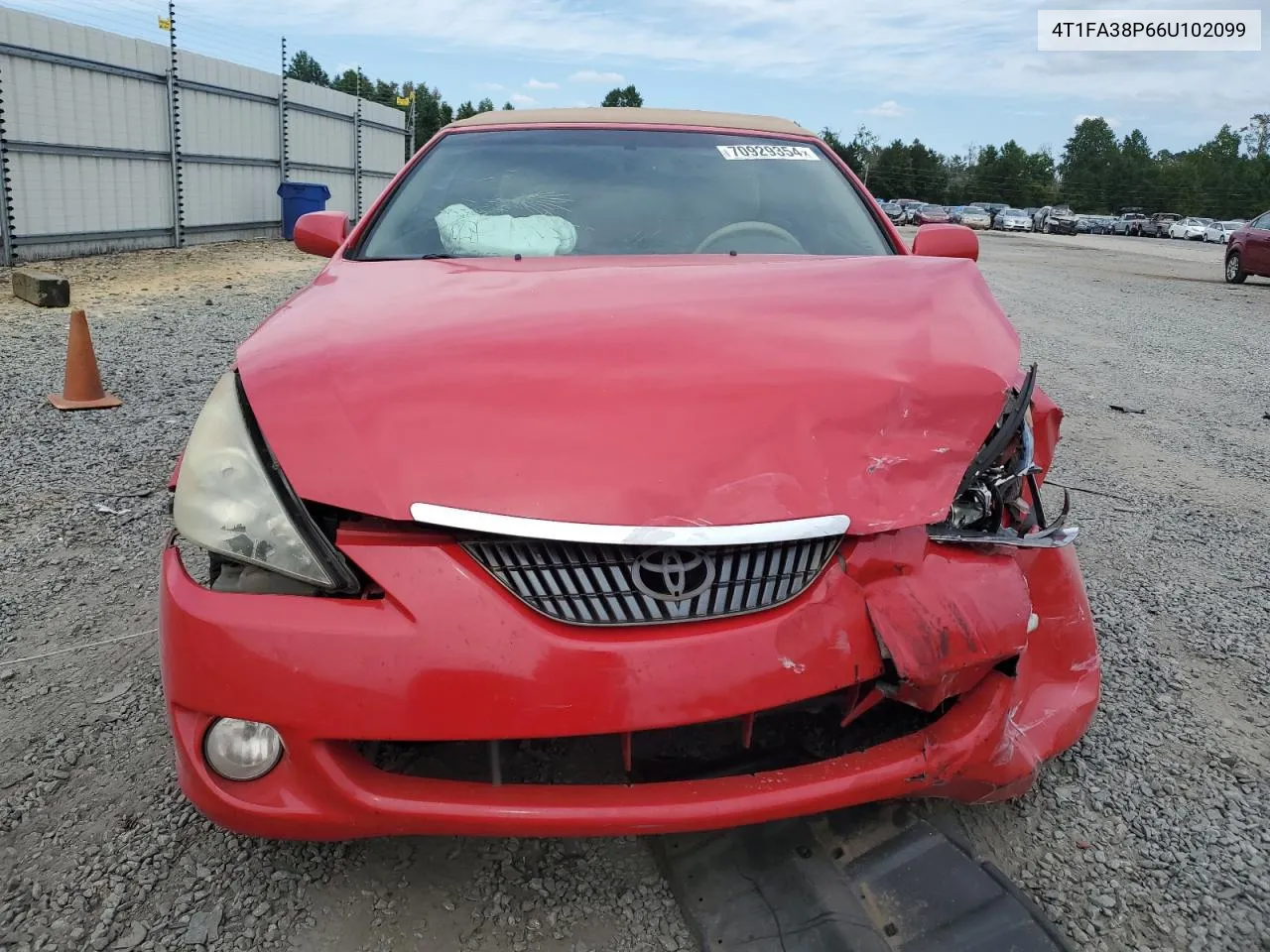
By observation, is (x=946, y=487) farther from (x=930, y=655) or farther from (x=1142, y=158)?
(x=1142, y=158)

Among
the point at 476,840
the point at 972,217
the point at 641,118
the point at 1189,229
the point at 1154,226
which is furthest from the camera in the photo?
the point at 1154,226

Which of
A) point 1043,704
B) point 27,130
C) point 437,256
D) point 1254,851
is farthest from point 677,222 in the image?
point 27,130

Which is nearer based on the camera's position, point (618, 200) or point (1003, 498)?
point (1003, 498)

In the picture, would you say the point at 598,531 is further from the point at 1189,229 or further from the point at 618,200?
the point at 1189,229

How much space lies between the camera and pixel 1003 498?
1.74 meters

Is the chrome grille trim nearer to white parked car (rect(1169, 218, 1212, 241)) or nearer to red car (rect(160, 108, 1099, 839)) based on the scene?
red car (rect(160, 108, 1099, 839))

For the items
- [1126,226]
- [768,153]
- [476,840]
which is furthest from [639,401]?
[1126,226]

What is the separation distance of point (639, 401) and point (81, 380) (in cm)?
488

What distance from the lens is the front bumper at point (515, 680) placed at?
1394 millimetres

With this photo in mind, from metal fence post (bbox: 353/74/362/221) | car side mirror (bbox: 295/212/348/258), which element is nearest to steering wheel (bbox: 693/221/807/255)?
car side mirror (bbox: 295/212/348/258)

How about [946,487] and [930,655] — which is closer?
[930,655]

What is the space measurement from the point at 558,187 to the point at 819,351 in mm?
1437

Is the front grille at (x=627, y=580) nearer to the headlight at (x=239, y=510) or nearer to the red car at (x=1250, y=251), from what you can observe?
the headlight at (x=239, y=510)

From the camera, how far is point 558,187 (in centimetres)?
289
